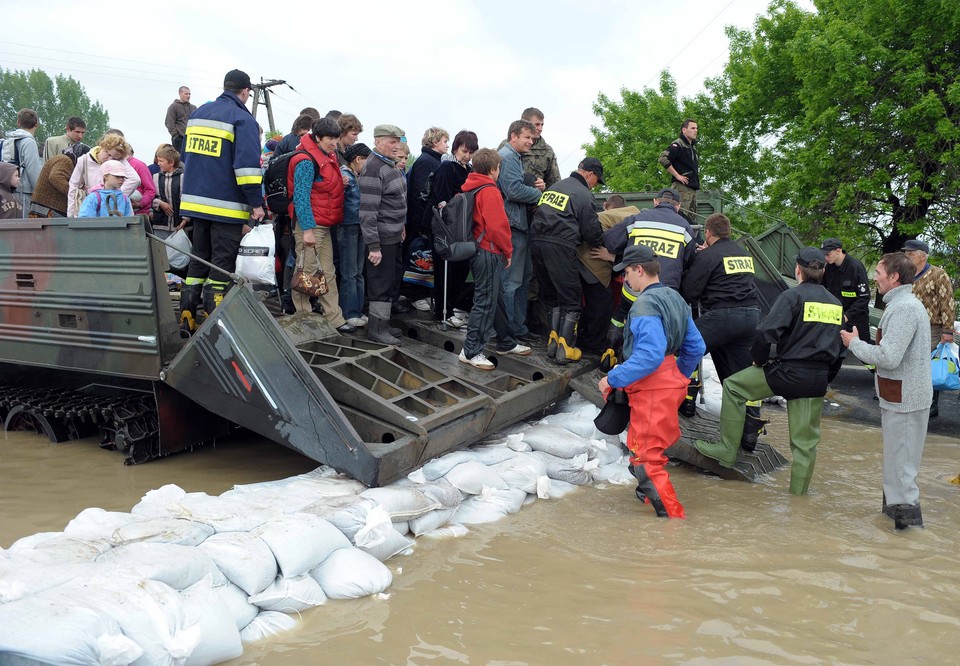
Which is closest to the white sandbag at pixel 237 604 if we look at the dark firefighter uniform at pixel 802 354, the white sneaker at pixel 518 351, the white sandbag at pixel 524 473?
the white sandbag at pixel 524 473

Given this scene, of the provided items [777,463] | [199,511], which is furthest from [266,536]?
[777,463]

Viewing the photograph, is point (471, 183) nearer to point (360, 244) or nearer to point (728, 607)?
point (360, 244)

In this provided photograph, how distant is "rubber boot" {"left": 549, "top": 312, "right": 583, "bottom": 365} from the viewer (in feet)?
24.0

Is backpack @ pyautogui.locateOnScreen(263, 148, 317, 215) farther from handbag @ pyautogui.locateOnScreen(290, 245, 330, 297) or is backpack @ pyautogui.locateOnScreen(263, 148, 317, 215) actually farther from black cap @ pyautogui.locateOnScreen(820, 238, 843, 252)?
black cap @ pyautogui.locateOnScreen(820, 238, 843, 252)

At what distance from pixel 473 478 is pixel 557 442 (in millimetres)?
1048

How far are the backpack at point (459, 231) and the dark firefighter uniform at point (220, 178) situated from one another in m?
1.43

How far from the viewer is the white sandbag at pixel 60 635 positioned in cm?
293

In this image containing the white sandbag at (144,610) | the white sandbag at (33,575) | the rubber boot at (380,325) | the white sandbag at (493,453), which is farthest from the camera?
the rubber boot at (380,325)

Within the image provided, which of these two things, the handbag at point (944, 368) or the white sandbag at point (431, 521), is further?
the handbag at point (944, 368)

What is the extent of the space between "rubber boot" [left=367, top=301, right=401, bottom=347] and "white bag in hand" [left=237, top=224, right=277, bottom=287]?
94 cm

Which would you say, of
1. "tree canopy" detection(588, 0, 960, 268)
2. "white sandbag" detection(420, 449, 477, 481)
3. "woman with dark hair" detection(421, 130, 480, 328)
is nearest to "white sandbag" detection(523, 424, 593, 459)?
"white sandbag" detection(420, 449, 477, 481)

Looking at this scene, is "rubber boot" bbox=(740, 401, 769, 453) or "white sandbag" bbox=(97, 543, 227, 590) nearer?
"white sandbag" bbox=(97, 543, 227, 590)

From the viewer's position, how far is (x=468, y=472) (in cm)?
548

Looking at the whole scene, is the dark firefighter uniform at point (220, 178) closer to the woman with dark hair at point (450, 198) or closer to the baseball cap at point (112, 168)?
the baseball cap at point (112, 168)
